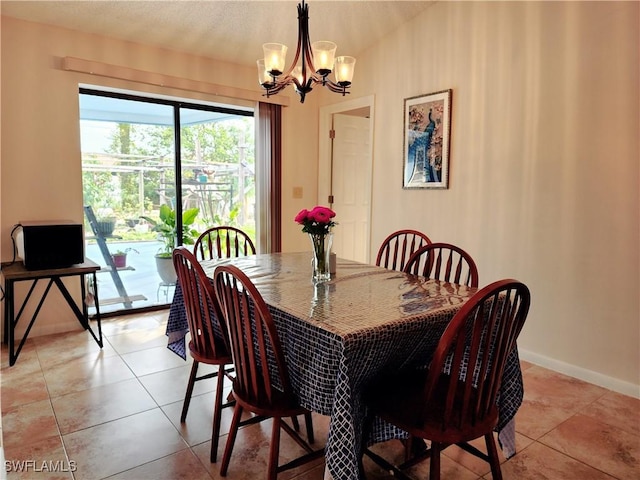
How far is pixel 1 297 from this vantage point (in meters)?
3.39

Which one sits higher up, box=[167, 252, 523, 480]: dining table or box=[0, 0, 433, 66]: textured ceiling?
box=[0, 0, 433, 66]: textured ceiling

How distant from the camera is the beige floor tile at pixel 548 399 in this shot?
7.61ft

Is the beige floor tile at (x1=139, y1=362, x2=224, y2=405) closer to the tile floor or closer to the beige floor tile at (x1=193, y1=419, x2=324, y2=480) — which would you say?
the tile floor

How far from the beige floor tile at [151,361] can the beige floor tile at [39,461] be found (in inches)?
31.7

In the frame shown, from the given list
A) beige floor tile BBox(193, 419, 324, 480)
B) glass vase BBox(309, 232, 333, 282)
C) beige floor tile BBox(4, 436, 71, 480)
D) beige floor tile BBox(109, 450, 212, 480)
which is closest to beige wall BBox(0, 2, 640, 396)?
glass vase BBox(309, 232, 333, 282)

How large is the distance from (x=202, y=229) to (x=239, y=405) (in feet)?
9.71

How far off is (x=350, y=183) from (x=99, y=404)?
11.2 ft

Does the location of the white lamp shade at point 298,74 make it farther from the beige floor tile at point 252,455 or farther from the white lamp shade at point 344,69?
the beige floor tile at point 252,455

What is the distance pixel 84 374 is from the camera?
284cm

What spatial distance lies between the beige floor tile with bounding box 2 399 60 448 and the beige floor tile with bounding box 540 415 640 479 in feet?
7.95

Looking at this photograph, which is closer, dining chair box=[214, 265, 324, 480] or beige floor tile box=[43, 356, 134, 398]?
dining chair box=[214, 265, 324, 480]

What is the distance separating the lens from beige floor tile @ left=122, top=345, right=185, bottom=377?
2.93 m

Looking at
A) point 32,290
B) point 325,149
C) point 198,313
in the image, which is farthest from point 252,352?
point 325,149

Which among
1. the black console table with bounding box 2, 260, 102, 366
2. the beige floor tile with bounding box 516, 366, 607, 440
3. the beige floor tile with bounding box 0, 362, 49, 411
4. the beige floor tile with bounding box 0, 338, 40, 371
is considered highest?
the black console table with bounding box 2, 260, 102, 366
